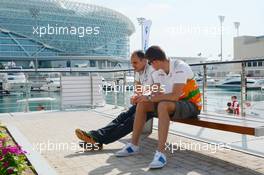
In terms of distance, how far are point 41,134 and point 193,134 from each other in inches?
86.7

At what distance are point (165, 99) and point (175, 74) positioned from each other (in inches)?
10.9

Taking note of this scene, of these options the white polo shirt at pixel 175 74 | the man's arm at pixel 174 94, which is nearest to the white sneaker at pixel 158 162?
the man's arm at pixel 174 94

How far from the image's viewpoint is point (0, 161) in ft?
8.82

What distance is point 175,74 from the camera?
3.50 meters

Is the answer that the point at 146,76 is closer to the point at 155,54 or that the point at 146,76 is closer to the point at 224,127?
the point at 155,54

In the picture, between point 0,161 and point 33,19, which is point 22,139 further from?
point 33,19

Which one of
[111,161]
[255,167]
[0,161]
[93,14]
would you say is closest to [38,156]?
[111,161]

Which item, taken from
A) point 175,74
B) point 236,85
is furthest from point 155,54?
A: point 236,85

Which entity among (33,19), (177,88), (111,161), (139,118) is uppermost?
(33,19)

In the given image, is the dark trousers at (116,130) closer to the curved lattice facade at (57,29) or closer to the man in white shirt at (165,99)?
the man in white shirt at (165,99)

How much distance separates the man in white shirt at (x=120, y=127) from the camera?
157 inches

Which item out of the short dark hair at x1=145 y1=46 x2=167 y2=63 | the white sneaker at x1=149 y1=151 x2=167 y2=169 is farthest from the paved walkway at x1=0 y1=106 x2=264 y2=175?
the short dark hair at x1=145 y1=46 x2=167 y2=63

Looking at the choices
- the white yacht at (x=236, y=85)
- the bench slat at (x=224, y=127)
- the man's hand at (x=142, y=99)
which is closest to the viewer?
the bench slat at (x=224, y=127)

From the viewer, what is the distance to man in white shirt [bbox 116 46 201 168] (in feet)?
10.9
